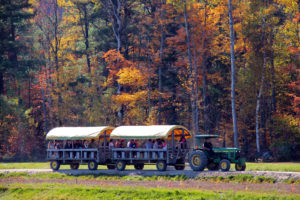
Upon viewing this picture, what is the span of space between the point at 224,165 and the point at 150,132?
566 cm

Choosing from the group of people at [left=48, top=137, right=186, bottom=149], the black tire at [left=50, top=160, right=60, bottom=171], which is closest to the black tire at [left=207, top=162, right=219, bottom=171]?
the group of people at [left=48, top=137, right=186, bottom=149]

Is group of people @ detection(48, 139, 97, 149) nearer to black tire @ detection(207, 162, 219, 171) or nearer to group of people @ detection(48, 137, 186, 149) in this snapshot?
group of people @ detection(48, 137, 186, 149)

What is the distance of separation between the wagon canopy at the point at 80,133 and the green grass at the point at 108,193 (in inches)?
270

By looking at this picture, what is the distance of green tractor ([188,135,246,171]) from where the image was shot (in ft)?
90.8

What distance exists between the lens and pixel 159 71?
53.2 m

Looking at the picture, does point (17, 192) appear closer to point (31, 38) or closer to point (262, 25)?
point (262, 25)

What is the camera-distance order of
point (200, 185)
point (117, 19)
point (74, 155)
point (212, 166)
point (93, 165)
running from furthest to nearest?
point (117, 19), point (74, 155), point (93, 165), point (212, 166), point (200, 185)

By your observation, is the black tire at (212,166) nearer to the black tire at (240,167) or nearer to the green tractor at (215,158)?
the green tractor at (215,158)

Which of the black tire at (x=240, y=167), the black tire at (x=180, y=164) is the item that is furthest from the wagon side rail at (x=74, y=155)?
the black tire at (x=240, y=167)

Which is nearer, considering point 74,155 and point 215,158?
point 215,158

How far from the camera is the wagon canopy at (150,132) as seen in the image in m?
29.7

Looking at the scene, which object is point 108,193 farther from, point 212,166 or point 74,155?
point 74,155

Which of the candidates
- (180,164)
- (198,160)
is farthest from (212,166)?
(180,164)

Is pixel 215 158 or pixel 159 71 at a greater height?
pixel 159 71
